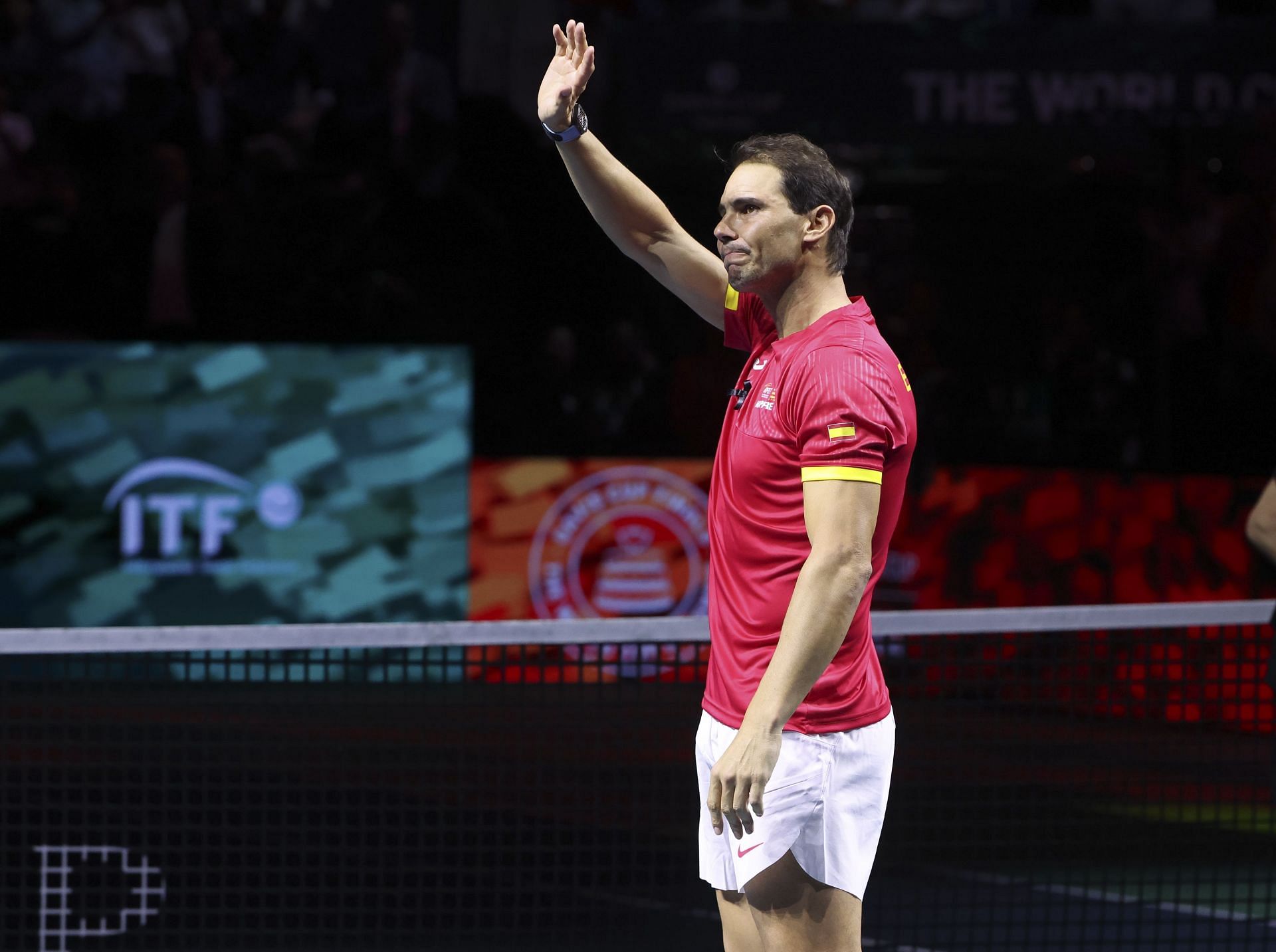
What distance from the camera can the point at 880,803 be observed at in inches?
123

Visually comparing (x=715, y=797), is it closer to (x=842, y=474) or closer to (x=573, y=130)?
(x=842, y=474)

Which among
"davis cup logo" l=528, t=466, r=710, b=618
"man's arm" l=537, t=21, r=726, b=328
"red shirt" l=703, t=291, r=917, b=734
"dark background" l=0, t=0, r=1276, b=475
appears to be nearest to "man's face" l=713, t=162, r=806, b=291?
"red shirt" l=703, t=291, r=917, b=734

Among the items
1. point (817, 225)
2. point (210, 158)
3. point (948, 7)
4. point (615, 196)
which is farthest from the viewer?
point (948, 7)

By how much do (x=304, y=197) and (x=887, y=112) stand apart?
13.9 feet

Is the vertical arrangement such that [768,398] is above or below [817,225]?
below

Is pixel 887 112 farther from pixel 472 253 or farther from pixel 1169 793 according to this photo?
pixel 1169 793

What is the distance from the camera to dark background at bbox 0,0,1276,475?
11.7m

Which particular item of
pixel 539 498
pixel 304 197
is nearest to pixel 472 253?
pixel 304 197

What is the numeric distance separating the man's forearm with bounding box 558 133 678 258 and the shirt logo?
66 cm

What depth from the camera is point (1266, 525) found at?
13.8 feet

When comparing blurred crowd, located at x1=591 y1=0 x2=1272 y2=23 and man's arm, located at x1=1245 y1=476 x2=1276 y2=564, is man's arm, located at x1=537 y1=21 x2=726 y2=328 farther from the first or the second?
blurred crowd, located at x1=591 y1=0 x2=1272 y2=23

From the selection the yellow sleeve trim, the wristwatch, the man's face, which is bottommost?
the yellow sleeve trim

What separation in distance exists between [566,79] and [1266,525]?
2.05 metres

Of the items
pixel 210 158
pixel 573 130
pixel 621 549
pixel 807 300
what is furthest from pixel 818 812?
pixel 210 158
